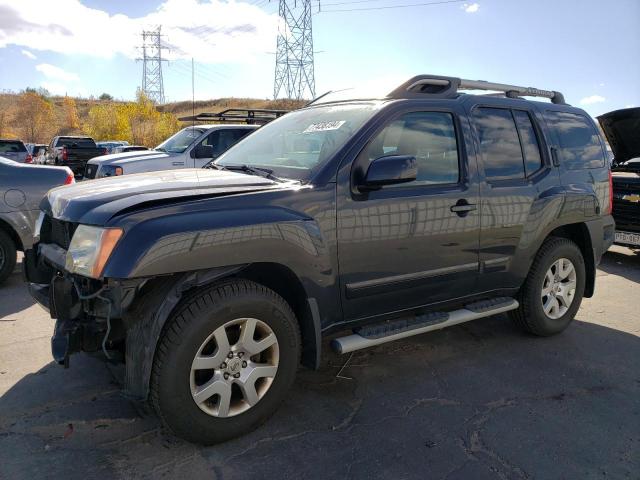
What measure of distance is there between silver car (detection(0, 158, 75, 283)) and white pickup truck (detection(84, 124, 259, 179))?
352 centimetres

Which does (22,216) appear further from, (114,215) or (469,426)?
(469,426)

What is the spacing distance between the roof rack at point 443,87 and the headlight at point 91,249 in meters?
2.07

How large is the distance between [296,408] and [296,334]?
569mm

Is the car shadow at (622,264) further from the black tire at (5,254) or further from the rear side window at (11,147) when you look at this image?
the rear side window at (11,147)

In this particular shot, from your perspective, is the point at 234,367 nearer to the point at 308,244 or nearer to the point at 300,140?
the point at 308,244

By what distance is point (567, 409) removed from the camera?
3.30 m

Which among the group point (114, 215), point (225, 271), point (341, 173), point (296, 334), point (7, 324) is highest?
point (341, 173)

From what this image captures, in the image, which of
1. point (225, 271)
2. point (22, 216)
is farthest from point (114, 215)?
point (22, 216)

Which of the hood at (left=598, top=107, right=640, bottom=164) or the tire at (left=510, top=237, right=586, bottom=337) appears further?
the hood at (left=598, top=107, right=640, bottom=164)

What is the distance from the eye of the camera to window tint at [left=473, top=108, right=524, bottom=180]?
385 cm

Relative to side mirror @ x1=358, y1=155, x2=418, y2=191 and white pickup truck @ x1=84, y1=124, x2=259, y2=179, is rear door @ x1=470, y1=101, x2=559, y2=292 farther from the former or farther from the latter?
white pickup truck @ x1=84, y1=124, x2=259, y2=179

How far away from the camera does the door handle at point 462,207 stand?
355cm

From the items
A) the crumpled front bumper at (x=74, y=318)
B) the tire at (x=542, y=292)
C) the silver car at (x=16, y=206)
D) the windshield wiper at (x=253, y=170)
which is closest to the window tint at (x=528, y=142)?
the tire at (x=542, y=292)

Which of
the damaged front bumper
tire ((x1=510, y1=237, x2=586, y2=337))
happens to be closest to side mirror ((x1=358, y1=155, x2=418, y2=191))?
→ the damaged front bumper
